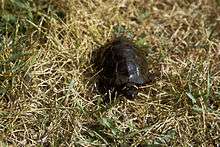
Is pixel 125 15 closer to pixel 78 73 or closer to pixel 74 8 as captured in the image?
pixel 74 8

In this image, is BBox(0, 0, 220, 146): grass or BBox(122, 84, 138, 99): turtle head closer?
BBox(0, 0, 220, 146): grass

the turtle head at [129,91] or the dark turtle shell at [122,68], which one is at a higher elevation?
the dark turtle shell at [122,68]

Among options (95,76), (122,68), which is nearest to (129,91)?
(122,68)

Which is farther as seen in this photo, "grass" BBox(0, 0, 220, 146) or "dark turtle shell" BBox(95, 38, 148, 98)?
"dark turtle shell" BBox(95, 38, 148, 98)

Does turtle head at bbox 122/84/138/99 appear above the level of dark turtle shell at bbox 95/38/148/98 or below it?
below

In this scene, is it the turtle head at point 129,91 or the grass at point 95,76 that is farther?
the turtle head at point 129,91
